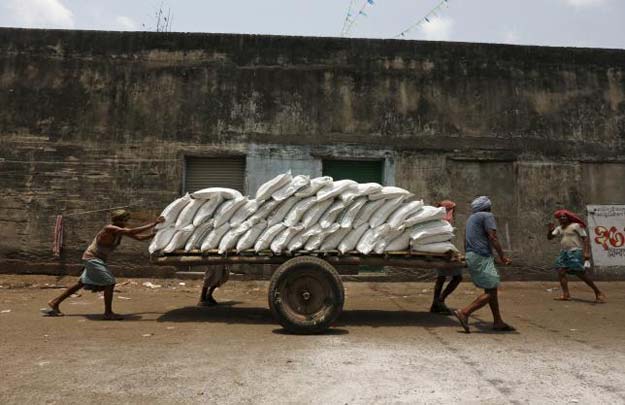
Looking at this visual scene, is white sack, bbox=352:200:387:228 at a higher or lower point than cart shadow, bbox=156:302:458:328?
higher

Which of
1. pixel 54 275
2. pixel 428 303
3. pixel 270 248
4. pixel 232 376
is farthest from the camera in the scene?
pixel 54 275

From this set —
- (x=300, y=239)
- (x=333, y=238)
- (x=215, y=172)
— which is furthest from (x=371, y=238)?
(x=215, y=172)


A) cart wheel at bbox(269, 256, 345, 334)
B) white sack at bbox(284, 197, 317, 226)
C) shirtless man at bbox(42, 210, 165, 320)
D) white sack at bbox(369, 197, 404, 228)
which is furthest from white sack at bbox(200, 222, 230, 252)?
white sack at bbox(369, 197, 404, 228)

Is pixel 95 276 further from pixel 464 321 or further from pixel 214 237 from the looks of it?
pixel 464 321

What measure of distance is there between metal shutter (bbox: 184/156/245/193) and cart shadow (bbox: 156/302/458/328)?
11.7ft

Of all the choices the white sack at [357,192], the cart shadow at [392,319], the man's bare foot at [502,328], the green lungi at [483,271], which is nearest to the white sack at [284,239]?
the white sack at [357,192]

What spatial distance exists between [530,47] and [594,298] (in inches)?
217

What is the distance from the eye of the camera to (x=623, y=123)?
1046 centimetres

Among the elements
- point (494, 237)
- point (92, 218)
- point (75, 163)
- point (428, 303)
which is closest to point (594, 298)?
point (428, 303)

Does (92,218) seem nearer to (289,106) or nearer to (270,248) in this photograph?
(289,106)

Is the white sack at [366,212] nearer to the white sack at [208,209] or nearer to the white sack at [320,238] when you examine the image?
the white sack at [320,238]

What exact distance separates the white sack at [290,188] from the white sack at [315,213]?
29 centimetres

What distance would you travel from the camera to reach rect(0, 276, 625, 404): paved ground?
321 cm

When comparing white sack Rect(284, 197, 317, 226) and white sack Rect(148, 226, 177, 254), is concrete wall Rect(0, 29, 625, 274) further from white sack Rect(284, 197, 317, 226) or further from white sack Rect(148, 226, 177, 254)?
white sack Rect(284, 197, 317, 226)
